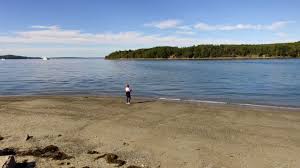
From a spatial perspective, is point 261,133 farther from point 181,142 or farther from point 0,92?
point 0,92

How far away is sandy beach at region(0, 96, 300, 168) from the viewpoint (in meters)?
14.6

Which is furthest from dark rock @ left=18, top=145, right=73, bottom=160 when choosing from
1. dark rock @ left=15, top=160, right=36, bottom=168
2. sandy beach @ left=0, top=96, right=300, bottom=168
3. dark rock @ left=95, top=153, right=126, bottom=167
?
dark rock @ left=95, top=153, right=126, bottom=167

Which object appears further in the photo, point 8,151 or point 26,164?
point 8,151

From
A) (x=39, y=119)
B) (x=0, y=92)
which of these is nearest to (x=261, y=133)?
(x=39, y=119)

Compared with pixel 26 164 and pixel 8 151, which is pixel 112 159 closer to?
pixel 26 164

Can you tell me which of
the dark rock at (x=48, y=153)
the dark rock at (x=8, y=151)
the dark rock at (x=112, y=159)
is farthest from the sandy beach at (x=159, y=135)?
the dark rock at (x=8, y=151)

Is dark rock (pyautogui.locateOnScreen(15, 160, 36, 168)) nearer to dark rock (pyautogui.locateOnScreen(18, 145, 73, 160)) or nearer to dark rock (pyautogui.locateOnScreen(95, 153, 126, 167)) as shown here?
dark rock (pyautogui.locateOnScreen(18, 145, 73, 160))

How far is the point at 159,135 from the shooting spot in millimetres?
18656

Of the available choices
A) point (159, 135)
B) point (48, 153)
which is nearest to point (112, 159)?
point (48, 153)

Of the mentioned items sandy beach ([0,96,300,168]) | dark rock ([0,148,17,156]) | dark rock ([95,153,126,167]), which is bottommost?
sandy beach ([0,96,300,168])

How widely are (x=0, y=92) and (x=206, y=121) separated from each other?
30602 mm

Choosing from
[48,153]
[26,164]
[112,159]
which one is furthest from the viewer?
→ [48,153]

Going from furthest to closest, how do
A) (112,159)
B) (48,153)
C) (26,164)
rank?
(48,153), (112,159), (26,164)

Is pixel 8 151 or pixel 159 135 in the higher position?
pixel 8 151
